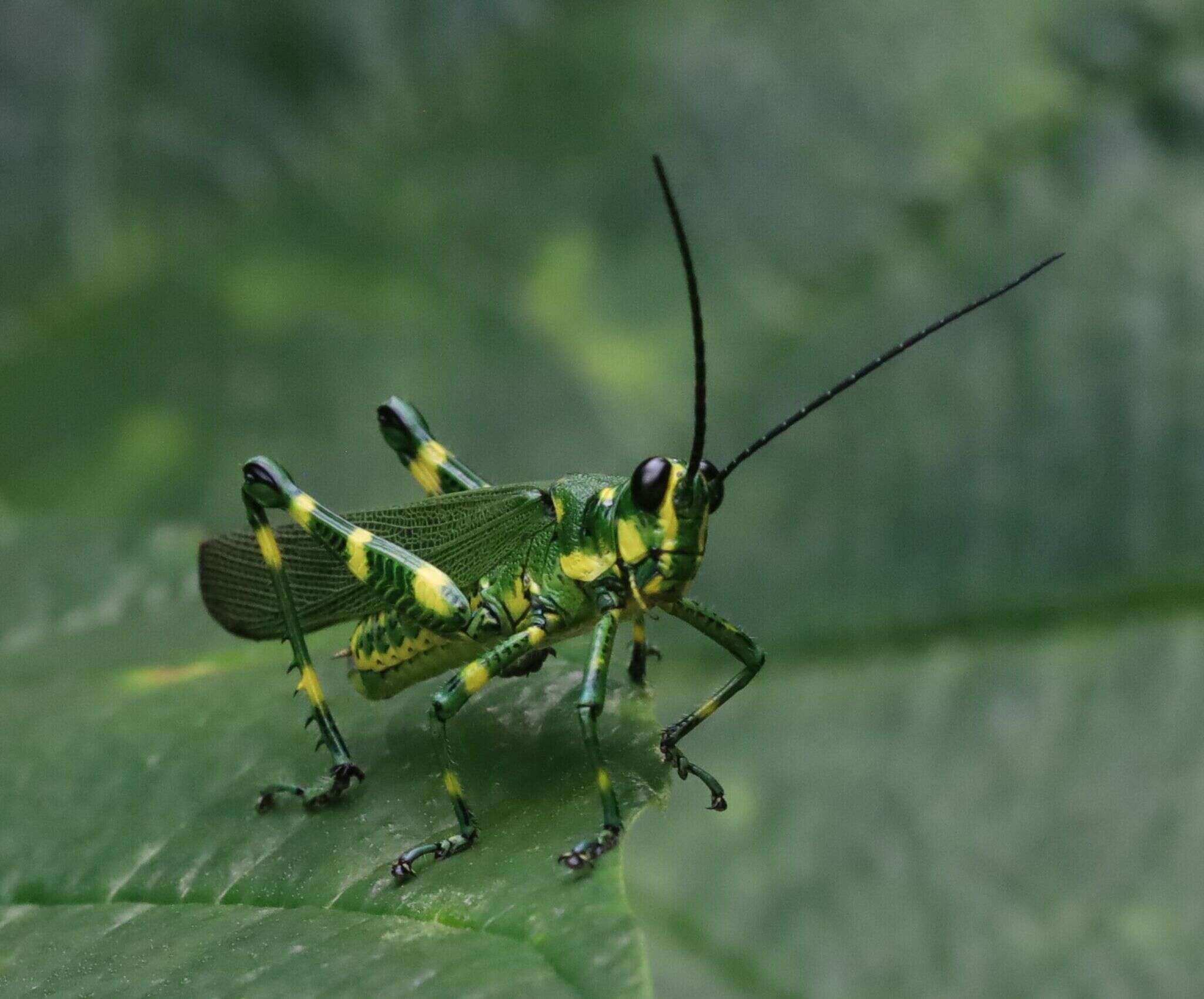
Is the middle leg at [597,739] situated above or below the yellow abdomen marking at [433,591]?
below

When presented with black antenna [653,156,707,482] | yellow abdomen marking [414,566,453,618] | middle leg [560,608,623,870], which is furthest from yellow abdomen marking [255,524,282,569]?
black antenna [653,156,707,482]

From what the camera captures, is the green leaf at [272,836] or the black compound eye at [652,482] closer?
the green leaf at [272,836]

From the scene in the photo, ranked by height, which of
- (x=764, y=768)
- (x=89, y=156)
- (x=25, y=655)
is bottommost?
(x=764, y=768)

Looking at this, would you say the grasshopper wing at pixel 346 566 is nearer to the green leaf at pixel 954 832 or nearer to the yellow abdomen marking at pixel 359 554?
the yellow abdomen marking at pixel 359 554

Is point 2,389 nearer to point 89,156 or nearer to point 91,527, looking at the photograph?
point 89,156

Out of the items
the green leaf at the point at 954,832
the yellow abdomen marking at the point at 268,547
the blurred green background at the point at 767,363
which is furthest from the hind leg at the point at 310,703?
the green leaf at the point at 954,832

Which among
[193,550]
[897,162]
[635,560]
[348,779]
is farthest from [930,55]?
[348,779]

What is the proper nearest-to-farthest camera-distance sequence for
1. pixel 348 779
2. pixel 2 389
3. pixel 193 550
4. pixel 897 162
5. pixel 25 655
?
pixel 348 779, pixel 25 655, pixel 193 550, pixel 897 162, pixel 2 389

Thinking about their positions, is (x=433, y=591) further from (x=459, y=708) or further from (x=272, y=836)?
(x=272, y=836)

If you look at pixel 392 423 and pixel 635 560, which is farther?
pixel 392 423
